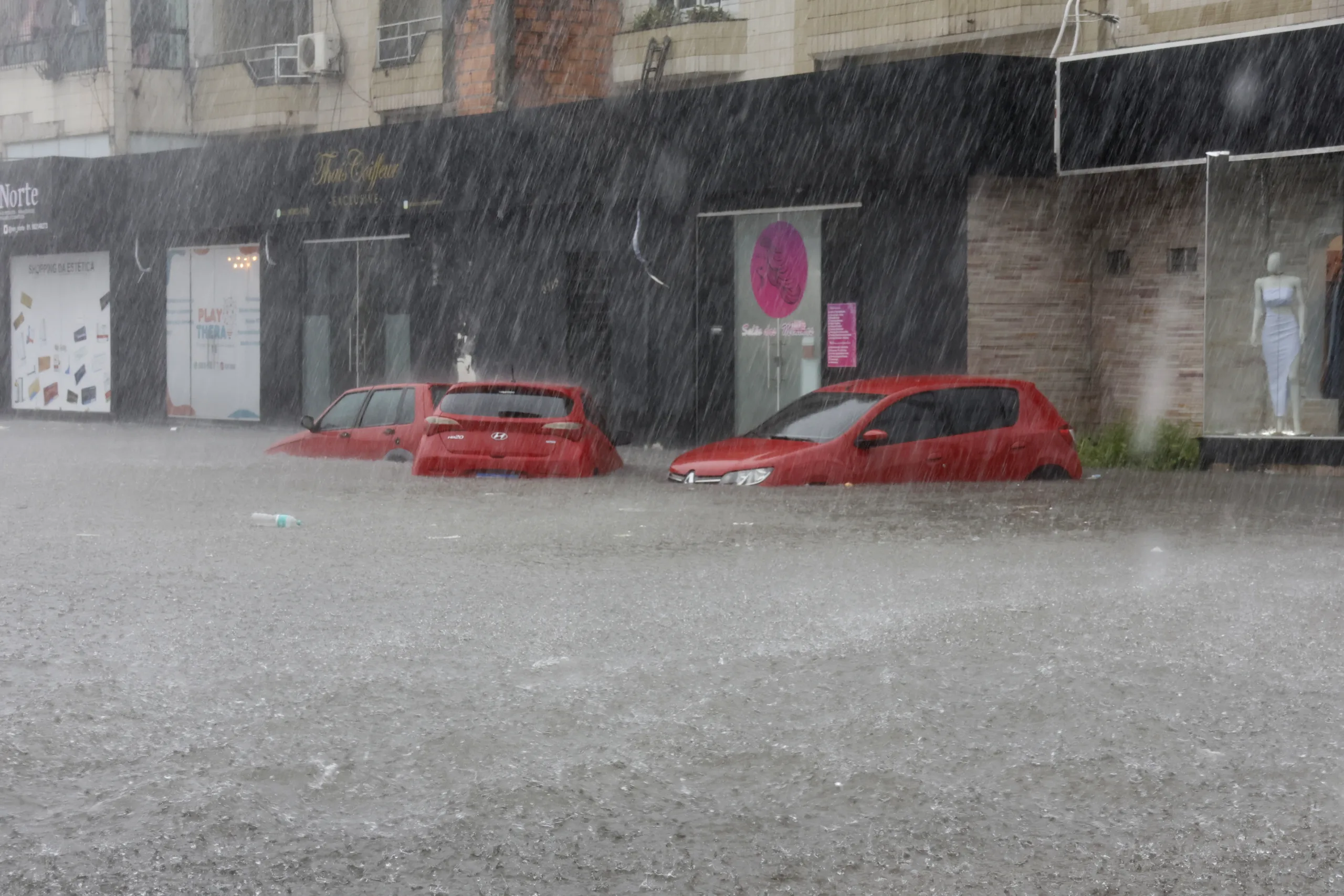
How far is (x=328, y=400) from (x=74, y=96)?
947 centimetres

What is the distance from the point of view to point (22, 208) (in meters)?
34.6

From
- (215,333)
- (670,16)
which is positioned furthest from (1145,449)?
(215,333)

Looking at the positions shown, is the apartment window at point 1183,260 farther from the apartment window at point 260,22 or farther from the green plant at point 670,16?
the apartment window at point 260,22

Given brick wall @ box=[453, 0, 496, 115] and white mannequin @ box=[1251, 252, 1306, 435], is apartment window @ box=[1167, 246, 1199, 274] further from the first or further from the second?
brick wall @ box=[453, 0, 496, 115]

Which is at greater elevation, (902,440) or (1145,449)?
(902,440)

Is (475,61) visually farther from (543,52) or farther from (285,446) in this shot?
(285,446)

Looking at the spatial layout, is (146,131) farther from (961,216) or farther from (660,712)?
(660,712)

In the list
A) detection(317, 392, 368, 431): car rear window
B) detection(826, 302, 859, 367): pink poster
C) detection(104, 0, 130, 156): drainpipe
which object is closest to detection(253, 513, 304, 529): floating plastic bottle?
detection(317, 392, 368, 431): car rear window

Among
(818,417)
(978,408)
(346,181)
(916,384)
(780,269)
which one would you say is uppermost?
(346,181)

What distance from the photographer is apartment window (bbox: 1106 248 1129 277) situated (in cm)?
2256

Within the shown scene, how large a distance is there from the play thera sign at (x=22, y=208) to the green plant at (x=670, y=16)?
13.1m

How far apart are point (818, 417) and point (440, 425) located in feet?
12.4

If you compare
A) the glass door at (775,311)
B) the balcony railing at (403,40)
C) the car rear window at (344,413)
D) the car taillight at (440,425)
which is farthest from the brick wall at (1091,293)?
the balcony railing at (403,40)

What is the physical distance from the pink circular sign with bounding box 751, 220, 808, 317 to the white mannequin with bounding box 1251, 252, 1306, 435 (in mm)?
6027
